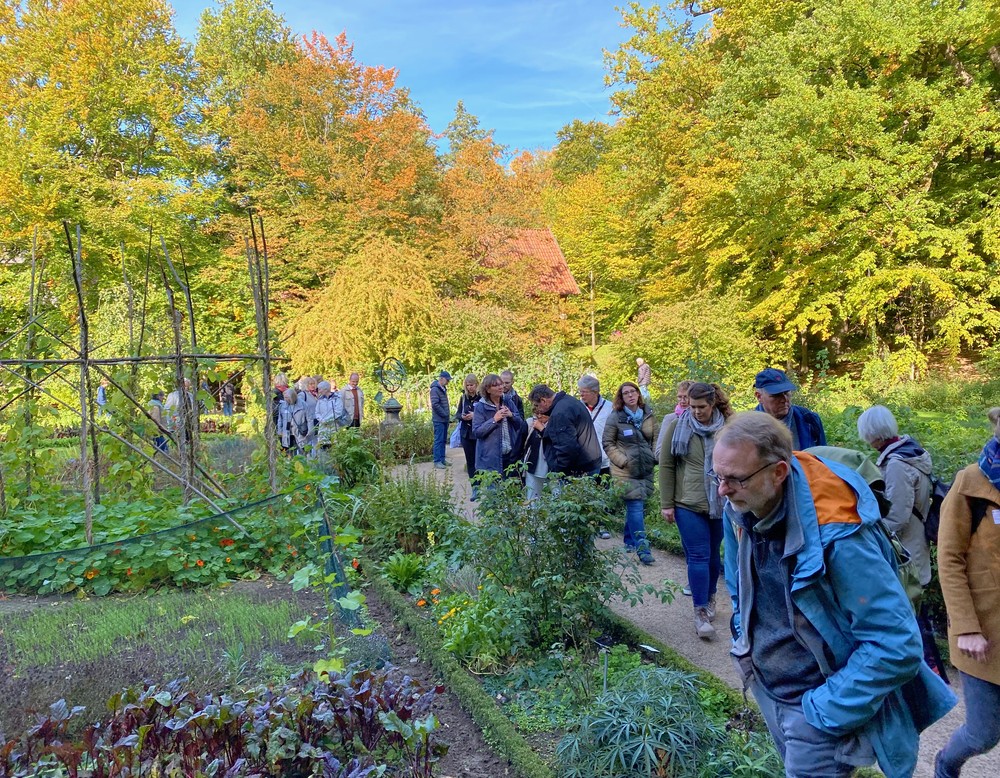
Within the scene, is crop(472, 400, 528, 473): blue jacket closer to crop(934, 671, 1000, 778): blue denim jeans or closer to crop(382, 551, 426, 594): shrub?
crop(382, 551, 426, 594): shrub

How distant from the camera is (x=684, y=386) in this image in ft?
20.0

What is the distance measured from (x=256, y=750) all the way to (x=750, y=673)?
187 cm

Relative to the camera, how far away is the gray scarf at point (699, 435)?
4.28 m

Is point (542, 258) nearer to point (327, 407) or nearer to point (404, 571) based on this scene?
point (327, 407)

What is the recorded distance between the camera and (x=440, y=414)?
35.4 ft

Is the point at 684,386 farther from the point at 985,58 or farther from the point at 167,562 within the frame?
the point at 985,58

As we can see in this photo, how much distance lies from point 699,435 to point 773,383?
2.05 ft

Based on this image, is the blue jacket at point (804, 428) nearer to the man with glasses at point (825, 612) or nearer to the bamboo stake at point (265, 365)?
the man with glasses at point (825, 612)

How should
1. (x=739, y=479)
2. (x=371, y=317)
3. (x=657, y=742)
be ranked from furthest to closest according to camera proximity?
(x=371, y=317) < (x=657, y=742) < (x=739, y=479)

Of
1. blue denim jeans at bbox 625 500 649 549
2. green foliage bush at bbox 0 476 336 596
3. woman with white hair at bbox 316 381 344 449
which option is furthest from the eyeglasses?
woman with white hair at bbox 316 381 344 449

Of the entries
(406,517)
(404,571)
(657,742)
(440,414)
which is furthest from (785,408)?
(440,414)

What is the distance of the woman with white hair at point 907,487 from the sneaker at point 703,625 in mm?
1355

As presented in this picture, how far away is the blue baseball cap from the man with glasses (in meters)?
2.16

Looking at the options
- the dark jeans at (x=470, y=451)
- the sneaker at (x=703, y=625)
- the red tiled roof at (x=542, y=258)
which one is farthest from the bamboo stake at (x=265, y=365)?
the red tiled roof at (x=542, y=258)
